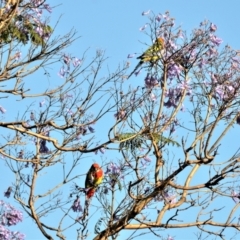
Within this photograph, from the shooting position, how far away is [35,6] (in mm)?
7191

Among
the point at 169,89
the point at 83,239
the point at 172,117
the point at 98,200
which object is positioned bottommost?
the point at 83,239

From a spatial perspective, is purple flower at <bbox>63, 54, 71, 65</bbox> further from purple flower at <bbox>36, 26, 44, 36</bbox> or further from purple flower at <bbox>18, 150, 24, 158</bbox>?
purple flower at <bbox>18, 150, 24, 158</bbox>

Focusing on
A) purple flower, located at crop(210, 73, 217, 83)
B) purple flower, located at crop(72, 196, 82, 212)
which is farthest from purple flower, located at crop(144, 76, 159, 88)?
purple flower, located at crop(72, 196, 82, 212)

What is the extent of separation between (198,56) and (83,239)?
256 centimetres

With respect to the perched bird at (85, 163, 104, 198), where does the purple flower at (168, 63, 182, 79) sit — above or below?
above

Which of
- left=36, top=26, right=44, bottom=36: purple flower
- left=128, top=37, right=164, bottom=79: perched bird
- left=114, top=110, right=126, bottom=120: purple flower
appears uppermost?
left=36, top=26, right=44, bottom=36: purple flower

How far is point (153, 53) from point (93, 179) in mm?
1527

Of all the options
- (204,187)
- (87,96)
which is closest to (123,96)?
(87,96)

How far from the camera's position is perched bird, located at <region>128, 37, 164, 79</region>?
8.17 m

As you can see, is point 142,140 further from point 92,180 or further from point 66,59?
point 66,59

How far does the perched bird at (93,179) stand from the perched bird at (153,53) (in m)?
1.10

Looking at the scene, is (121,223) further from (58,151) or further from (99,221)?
(58,151)

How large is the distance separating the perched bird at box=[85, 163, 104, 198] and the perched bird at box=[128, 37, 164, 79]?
1.10 m

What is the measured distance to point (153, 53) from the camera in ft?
27.1
